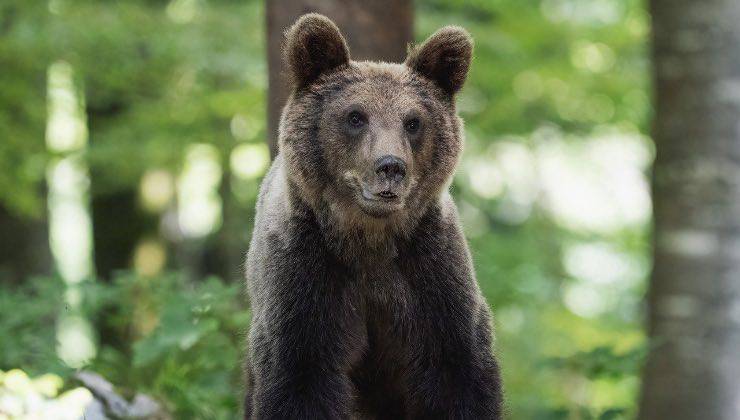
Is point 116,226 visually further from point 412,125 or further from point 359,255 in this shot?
point 412,125

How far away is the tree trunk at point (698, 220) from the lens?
683 centimetres

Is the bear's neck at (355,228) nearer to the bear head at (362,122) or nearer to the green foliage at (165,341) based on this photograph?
the bear head at (362,122)

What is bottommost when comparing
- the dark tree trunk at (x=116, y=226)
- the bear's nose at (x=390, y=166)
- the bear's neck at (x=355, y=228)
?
the dark tree trunk at (x=116, y=226)

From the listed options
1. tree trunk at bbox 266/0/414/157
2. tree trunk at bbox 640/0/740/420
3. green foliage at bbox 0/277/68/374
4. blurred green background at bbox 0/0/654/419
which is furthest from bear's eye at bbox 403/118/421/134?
tree trunk at bbox 640/0/740/420

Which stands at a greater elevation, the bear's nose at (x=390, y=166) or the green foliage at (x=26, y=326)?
the bear's nose at (x=390, y=166)

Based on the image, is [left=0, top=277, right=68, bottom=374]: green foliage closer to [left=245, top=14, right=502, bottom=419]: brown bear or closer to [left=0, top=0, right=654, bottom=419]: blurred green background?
[left=0, top=0, right=654, bottom=419]: blurred green background

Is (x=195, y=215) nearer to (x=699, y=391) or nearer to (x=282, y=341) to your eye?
(x=699, y=391)

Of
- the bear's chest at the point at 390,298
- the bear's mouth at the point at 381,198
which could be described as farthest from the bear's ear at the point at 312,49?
the bear's chest at the point at 390,298

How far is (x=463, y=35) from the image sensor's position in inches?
161

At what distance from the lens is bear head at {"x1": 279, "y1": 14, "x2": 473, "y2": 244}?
3.87 meters

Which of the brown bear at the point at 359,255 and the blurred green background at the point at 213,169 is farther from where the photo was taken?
the blurred green background at the point at 213,169

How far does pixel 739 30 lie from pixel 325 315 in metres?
4.45

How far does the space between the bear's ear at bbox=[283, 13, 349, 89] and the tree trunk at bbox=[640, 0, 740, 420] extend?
3.74 meters

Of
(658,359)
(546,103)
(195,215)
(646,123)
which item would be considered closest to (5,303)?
(658,359)
